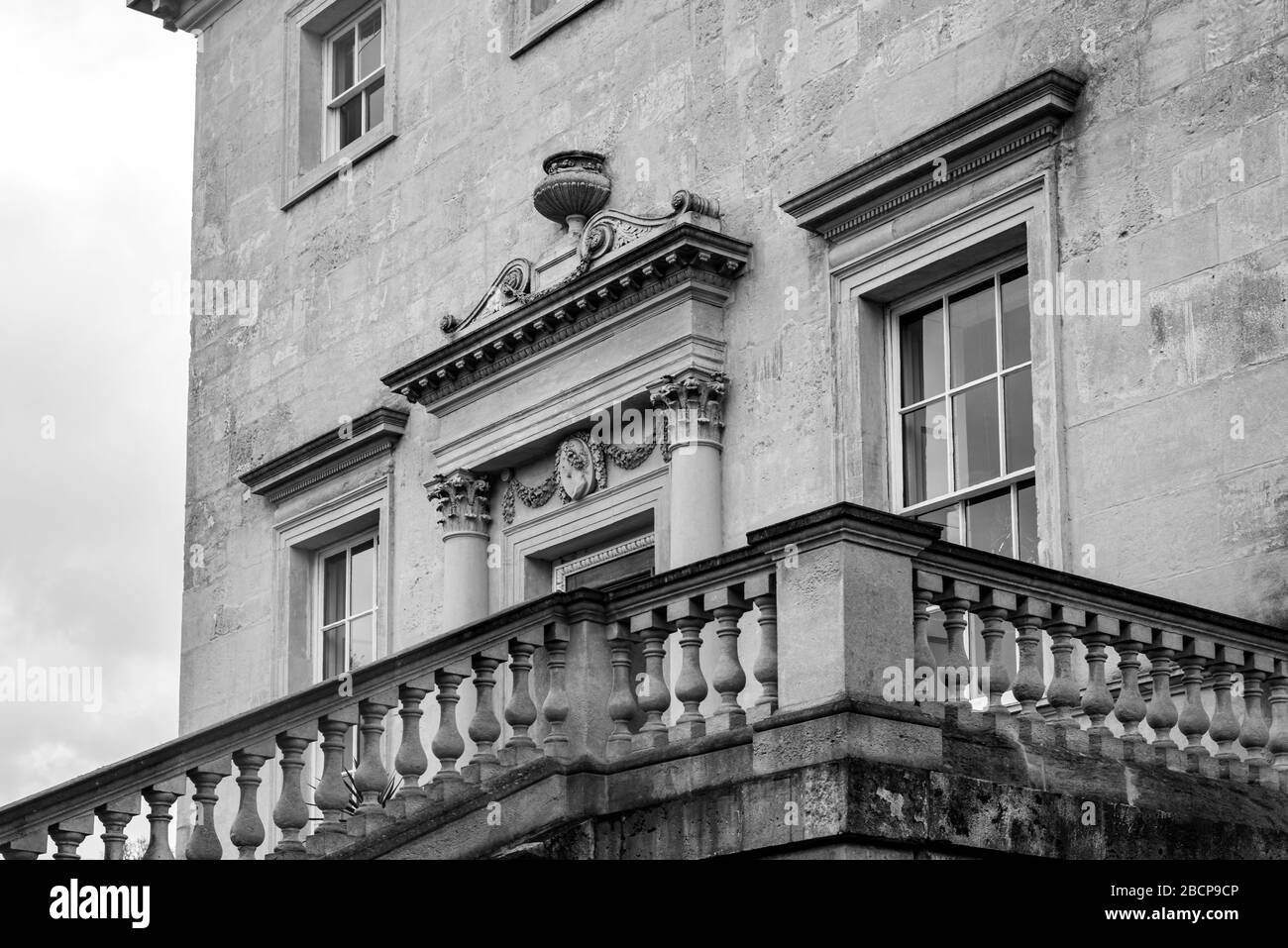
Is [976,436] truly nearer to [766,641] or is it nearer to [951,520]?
[951,520]

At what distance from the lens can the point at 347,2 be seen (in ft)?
58.2

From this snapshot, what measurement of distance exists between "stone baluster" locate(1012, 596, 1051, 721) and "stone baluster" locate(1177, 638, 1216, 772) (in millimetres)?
757

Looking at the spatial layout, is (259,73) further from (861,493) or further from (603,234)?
(861,493)

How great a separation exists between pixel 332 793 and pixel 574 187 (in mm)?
5844

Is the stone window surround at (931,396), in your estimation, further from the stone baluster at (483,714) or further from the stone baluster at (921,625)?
the stone baluster at (483,714)

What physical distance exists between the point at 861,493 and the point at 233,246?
7912 mm

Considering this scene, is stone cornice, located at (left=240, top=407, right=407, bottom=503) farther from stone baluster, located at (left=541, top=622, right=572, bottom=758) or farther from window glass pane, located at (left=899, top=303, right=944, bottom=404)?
stone baluster, located at (left=541, top=622, right=572, bottom=758)

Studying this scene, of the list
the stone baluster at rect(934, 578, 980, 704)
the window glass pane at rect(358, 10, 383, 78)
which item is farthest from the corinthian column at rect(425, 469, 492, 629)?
the stone baluster at rect(934, 578, 980, 704)

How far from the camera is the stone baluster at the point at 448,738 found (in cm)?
953

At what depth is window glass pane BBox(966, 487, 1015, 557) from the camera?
11703 mm

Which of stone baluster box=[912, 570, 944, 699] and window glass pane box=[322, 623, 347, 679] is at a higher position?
window glass pane box=[322, 623, 347, 679]

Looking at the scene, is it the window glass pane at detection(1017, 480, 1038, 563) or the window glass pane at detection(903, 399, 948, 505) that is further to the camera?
the window glass pane at detection(903, 399, 948, 505)

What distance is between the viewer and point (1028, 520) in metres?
11.6
